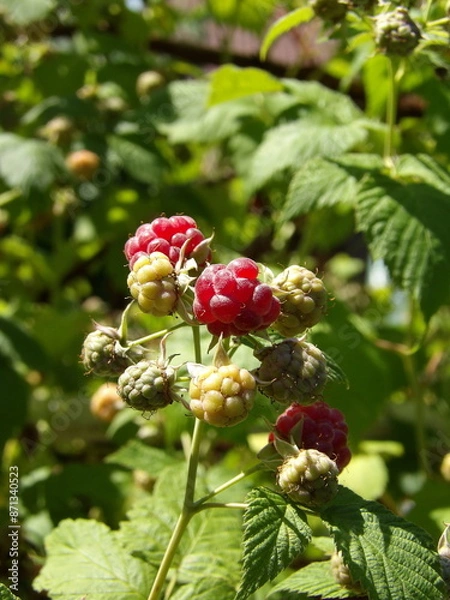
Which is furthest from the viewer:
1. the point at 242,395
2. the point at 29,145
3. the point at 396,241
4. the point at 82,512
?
the point at 29,145

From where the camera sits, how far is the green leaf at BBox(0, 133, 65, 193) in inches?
75.8

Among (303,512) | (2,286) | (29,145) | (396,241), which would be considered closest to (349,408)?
(396,241)

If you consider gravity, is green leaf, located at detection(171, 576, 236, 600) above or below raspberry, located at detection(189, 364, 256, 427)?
below

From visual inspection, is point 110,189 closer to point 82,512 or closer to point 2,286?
point 2,286

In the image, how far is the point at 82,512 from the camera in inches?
68.1

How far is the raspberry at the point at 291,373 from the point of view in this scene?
2.57 feet

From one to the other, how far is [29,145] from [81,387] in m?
0.64

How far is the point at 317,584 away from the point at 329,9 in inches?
34.2

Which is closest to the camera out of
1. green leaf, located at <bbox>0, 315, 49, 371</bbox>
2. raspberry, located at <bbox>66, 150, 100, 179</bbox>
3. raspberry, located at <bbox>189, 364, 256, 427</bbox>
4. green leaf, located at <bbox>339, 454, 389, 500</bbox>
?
raspberry, located at <bbox>189, 364, 256, 427</bbox>

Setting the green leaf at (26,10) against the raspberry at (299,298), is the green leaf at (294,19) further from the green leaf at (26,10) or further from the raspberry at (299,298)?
the green leaf at (26,10)

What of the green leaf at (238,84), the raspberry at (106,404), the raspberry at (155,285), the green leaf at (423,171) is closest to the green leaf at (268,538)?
the raspberry at (155,285)

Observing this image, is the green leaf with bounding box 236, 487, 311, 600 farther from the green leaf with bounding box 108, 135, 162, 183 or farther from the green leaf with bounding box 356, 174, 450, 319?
the green leaf with bounding box 108, 135, 162, 183

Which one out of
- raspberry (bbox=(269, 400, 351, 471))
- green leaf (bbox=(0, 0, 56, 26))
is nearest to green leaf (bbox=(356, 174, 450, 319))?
raspberry (bbox=(269, 400, 351, 471))

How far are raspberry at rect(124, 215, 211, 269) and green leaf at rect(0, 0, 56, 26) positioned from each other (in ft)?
4.86
